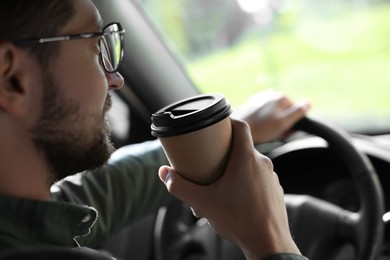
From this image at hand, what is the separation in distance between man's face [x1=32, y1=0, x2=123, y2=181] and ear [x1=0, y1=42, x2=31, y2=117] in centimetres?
4

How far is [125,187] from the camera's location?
2.61 metres

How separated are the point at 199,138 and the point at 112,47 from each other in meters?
0.42

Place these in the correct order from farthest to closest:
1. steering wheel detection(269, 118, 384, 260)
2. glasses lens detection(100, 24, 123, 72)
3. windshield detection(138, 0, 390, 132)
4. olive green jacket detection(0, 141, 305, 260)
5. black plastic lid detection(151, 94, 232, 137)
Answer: windshield detection(138, 0, 390, 132) → olive green jacket detection(0, 141, 305, 260) → steering wheel detection(269, 118, 384, 260) → glasses lens detection(100, 24, 123, 72) → black plastic lid detection(151, 94, 232, 137)

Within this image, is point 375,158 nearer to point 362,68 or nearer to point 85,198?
point 85,198

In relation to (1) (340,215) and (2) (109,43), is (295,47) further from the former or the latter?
(2) (109,43)

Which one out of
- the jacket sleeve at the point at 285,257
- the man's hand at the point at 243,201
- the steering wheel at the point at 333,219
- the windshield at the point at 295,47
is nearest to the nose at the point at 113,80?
the man's hand at the point at 243,201

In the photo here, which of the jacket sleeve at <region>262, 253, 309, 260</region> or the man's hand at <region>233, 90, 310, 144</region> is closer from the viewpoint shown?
the jacket sleeve at <region>262, 253, 309, 260</region>

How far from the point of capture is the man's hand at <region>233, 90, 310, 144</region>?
7.91 feet

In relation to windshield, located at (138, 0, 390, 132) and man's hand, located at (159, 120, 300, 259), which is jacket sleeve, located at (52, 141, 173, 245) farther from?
windshield, located at (138, 0, 390, 132)

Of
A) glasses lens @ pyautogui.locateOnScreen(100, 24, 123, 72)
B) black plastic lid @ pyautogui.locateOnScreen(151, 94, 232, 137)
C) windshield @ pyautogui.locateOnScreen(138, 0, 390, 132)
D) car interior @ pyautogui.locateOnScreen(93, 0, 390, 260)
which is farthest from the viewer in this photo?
windshield @ pyautogui.locateOnScreen(138, 0, 390, 132)

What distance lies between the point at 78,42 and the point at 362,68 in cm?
296

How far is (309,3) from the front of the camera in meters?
4.67

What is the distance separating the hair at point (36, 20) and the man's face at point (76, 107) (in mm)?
22

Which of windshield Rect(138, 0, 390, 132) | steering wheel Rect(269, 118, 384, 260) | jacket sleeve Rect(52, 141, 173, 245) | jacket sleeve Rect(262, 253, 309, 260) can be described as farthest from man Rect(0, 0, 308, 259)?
windshield Rect(138, 0, 390, 132)
